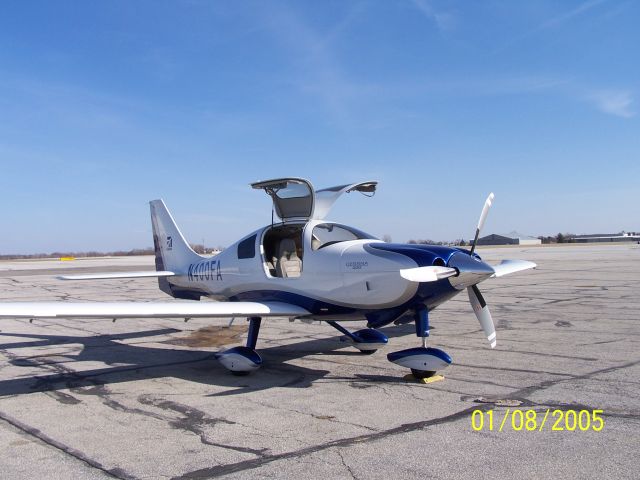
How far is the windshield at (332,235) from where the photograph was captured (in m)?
8.76

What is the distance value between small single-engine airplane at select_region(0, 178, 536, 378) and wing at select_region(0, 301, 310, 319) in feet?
0.05

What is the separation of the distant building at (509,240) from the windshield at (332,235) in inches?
4626

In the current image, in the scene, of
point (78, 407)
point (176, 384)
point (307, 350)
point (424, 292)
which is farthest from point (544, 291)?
point (78, 407)

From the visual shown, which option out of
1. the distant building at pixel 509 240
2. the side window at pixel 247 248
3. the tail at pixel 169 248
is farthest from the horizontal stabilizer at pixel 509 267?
the distant building at pixel 509 240

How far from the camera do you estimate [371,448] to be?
4.83m

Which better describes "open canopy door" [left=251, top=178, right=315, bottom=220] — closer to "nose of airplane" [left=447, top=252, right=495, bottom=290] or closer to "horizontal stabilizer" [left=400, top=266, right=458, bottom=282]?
"horizontal stabilizer" [left=400, top=266, right=458, bottom=282]

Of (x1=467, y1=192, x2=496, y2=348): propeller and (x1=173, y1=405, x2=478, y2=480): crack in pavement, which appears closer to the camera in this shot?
(x1=173, y1=405, x2=478, y2=480): crack in pavement

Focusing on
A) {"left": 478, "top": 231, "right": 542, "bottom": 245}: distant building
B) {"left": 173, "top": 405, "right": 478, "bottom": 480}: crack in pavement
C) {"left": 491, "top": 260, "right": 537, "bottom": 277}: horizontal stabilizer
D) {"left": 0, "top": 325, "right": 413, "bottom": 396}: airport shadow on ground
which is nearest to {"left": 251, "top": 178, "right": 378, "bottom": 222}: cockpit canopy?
{"left": 0, "top": 325, "right": 413, "bottom": 396}: airport shadow on ground

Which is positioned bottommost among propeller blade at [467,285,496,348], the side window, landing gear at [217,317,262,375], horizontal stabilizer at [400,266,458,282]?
landing gear at [217,317,262,375]

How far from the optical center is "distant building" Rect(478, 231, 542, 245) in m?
121

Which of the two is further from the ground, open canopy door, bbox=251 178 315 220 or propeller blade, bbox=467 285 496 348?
open canopy door, bbox=251 178 315 220

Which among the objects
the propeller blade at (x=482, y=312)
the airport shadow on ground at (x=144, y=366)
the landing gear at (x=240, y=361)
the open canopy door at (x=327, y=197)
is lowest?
the airport shadow on ground at (x=144, y=366)

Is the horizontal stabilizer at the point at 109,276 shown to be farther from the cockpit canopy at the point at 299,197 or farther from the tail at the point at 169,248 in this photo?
the cockpit canopy at the point at 299,197

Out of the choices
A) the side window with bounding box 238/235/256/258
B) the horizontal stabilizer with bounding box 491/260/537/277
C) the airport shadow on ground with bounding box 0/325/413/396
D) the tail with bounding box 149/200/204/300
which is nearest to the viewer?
the airport shadow on ground with bounding box 0/325/413/396
